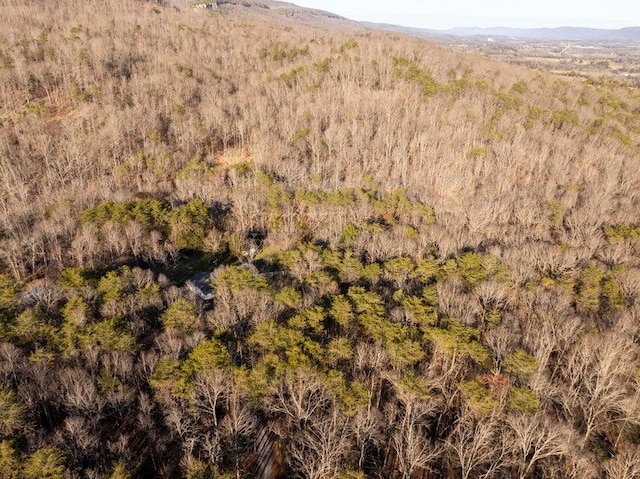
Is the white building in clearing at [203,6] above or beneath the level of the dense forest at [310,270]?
above

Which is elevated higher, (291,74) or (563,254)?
(291,74)

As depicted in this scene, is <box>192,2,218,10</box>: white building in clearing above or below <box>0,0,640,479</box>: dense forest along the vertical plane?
above

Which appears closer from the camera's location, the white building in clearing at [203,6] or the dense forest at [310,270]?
the dense forest at [310,270]

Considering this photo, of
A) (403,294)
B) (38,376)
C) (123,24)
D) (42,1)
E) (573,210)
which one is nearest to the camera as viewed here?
(38,376)

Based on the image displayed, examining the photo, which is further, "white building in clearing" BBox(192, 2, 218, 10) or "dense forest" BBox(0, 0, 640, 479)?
"white building in clearing" BBox(192, 2, 218, 10)

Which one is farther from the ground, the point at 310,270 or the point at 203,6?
the point at 203,6

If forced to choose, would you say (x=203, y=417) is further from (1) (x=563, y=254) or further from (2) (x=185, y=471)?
(1) (x=563, y=254)

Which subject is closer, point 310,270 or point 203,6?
point 310,270

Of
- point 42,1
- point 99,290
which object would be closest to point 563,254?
point 99,290
